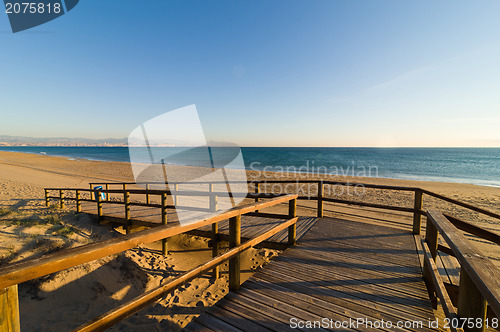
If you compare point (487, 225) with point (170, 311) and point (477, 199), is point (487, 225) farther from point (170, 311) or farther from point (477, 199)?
point (170, 311)

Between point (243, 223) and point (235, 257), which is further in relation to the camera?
point (243, 223)

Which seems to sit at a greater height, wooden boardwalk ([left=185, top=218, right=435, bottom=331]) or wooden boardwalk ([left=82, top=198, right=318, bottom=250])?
wooden boardwalk ([left=185, top=218, right=435, bottom=331])

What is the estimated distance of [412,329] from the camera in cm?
222

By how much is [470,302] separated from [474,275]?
0.45 metres

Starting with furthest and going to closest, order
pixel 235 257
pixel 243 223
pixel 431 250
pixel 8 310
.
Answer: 1. pixel 243 223
2. pixel 431 250
3. pixel 235 257
4. pixel 8 310

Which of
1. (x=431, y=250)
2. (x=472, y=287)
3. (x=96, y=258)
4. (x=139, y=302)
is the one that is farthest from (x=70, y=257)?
(x=431, y=250)

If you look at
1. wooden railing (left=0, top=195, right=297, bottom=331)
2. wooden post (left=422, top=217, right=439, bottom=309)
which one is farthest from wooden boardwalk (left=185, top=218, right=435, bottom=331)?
wooden railing (left=0, top=195, right=297, bottom=331)

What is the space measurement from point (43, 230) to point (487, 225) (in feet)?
50.9

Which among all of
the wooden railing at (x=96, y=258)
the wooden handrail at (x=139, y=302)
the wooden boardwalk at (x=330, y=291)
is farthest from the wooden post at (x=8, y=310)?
the wooden boardwalk at (x=330, y=291)

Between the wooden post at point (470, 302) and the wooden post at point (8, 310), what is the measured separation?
2.73 meters

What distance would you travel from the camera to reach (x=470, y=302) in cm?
161

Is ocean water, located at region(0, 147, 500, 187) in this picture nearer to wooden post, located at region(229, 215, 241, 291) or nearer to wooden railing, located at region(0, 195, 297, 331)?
wooden post, located at region(229, 215, 241, 291)

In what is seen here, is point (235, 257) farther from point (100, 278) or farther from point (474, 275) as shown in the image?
point (100, 278)

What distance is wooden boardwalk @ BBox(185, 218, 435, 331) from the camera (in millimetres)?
2305
